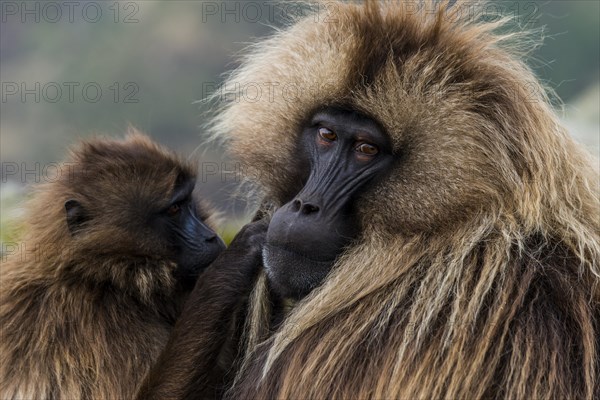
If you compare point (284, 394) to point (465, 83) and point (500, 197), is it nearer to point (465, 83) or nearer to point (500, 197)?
point (500, 197)

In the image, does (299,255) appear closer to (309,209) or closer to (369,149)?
(309,209)

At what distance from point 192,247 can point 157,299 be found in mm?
438

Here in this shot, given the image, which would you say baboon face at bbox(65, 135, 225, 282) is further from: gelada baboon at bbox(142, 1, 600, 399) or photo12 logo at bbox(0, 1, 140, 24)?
photo12 logo at bbox(0, 1, 140, 24)

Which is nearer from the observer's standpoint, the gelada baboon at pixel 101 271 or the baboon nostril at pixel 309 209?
the baboon nostril at pixel 309 209

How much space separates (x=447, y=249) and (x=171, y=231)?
1979 millimetres

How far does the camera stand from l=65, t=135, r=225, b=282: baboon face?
5418mm

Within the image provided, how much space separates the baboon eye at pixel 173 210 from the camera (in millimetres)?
5691

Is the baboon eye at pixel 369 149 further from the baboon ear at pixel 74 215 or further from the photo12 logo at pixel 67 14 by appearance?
the photo12 logo at pixel 67 14

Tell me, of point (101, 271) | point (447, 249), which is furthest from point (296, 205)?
point (101, 271)

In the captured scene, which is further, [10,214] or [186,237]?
[10,214]

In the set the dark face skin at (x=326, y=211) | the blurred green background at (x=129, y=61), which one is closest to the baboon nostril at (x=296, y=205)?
the dark face skin at (x=326, y=211)

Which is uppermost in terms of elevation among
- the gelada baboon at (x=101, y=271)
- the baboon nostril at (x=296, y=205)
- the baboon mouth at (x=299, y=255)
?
the baboon nostril at (x=296, y=205)

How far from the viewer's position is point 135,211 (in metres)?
5.57

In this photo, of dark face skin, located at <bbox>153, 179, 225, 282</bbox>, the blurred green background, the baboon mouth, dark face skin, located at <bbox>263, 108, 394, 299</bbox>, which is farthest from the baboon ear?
the blurred green background
